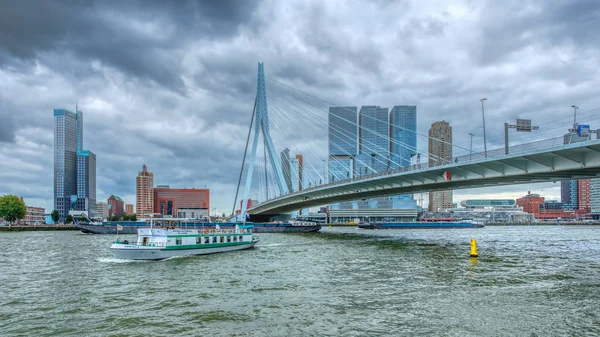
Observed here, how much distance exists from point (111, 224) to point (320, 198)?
46.3 meters

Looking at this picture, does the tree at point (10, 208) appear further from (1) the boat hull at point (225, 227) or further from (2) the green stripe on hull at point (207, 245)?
(2) the green stripe on hull at point (207, 245)

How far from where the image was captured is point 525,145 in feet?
106

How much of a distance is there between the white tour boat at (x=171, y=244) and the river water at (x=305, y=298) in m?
2.45

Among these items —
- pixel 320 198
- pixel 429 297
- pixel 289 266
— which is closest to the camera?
pixel 429 297

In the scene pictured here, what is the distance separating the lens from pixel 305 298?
1809 centimetres

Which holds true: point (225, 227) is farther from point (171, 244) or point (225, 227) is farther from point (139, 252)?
point (139, 252)

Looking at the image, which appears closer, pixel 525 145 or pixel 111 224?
pixel 525 145

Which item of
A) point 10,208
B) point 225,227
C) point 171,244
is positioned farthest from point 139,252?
point 10,208

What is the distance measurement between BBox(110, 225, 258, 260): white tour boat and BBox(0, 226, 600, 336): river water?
2448mm

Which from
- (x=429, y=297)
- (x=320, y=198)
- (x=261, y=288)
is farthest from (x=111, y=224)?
(x=429, y=297)

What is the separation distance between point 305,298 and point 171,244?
20410 mm

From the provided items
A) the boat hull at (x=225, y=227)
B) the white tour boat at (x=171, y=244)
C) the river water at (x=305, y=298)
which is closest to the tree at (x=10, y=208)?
the boat hull at (x=225, y=227)

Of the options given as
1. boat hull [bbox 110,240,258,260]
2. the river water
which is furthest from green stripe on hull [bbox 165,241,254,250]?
the river water

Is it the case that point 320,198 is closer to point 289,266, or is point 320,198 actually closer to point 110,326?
point 289,266
